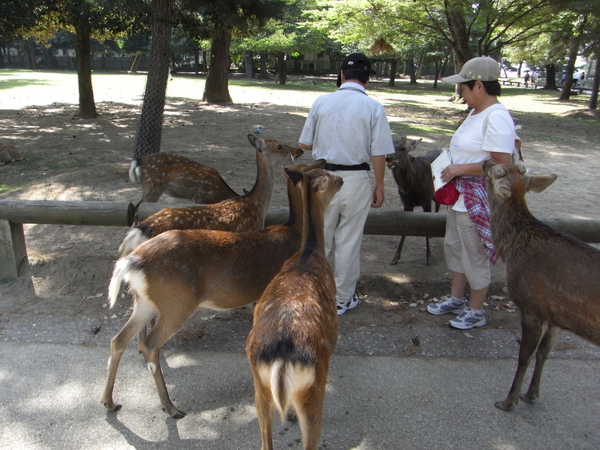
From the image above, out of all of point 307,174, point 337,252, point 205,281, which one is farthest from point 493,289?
point 205,281

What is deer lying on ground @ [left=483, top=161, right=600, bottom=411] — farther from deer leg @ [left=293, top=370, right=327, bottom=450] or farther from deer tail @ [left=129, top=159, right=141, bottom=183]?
deer tail @ [left=129, top=159, right=141, bottom=183]

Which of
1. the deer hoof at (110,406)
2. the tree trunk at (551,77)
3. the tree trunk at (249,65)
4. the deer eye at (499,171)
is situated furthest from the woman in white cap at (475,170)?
the tree trunk at (551,77)

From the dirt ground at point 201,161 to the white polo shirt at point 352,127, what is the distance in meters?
1.26

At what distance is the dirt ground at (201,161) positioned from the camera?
14.1ft

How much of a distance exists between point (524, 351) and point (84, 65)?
40.1 ft

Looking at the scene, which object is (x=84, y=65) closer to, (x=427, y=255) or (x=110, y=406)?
(x=427, y=255)

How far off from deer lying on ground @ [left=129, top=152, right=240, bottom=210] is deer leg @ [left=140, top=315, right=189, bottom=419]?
8.85ft

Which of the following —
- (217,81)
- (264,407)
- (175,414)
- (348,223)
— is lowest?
(175,414)

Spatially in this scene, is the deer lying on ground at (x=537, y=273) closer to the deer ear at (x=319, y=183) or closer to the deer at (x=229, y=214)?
the deer ear at (x=319, y=183)

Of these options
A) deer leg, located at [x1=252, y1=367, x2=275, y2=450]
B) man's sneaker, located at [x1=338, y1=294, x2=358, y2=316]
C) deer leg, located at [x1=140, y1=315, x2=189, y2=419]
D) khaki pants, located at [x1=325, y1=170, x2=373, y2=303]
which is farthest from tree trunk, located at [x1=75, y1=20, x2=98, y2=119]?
deer leg, located at [x1=252, y1=367, x2=275, y2=450]

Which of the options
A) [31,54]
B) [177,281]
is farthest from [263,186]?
[31,54]

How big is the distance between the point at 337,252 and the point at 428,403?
137 cm

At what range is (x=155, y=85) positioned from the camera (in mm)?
7965

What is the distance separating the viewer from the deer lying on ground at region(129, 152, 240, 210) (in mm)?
5586
